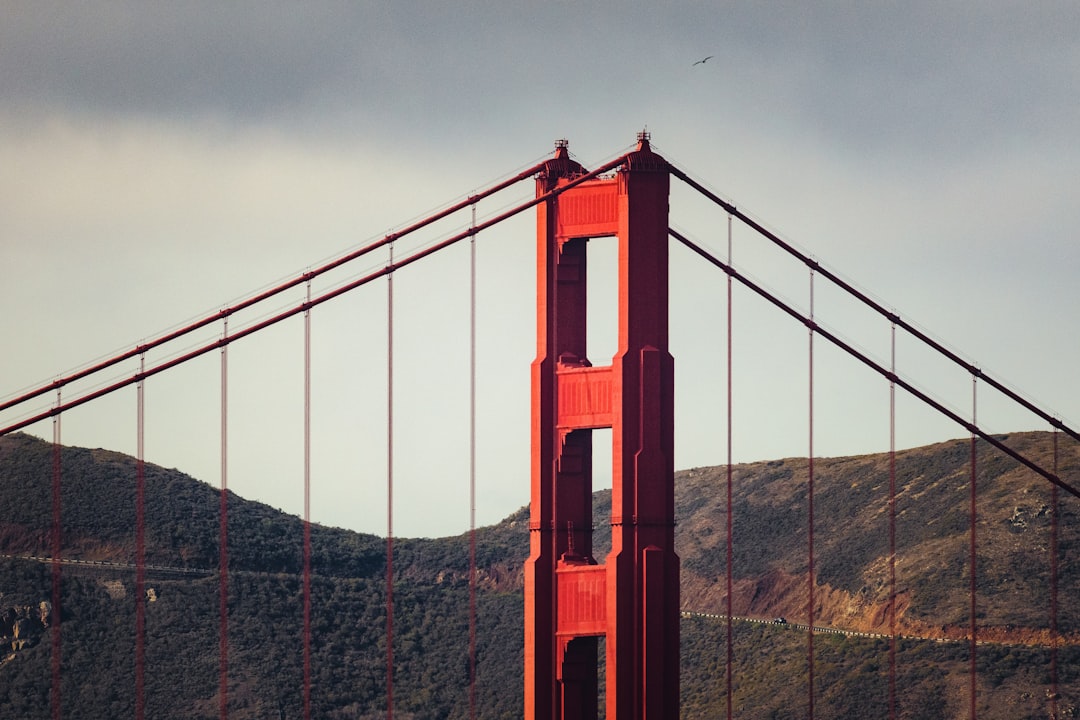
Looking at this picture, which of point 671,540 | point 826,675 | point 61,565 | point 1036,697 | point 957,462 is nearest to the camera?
point 671,540

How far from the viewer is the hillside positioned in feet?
368

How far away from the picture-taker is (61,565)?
12812cm

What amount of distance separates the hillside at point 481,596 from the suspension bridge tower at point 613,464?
59.3 meters

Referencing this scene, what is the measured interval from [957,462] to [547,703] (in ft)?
315

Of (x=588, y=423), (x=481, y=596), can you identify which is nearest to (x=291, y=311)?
(x=588, y=423)

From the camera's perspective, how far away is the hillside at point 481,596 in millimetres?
112312

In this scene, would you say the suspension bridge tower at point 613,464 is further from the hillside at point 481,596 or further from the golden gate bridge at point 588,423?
the hillside at point 481,596

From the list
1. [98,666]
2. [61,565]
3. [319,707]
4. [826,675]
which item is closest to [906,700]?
[826,675]

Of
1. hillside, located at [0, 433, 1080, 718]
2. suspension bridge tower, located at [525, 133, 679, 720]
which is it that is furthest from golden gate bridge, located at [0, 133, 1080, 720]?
hillside, located at [0, 433, 1080, 718]

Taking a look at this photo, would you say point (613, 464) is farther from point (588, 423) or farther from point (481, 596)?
point (481, 596)

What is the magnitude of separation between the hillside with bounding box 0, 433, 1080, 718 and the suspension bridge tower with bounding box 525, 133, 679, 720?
5926cm

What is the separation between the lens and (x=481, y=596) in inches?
5561

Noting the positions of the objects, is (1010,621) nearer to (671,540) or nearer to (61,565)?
(61,565)

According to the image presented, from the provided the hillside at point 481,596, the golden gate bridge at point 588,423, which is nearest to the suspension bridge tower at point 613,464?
the golden gate bridge at point 588,423
